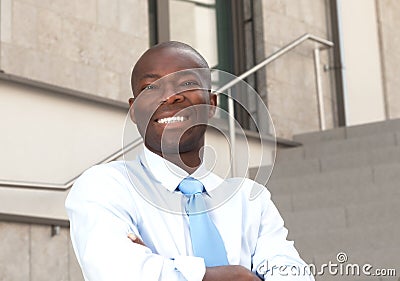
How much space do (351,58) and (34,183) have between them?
4922 mm

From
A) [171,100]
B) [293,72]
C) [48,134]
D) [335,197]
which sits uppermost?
[293,72]

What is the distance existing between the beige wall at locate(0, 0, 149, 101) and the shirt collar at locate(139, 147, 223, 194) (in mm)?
3811

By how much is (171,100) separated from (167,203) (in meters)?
0.23

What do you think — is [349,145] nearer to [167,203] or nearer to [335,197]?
Answer: [335,197]

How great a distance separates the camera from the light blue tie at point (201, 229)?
5.92ft

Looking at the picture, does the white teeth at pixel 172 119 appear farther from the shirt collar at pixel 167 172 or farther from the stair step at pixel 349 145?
the stair step at pixel 349 145

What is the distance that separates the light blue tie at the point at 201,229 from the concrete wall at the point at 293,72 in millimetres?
6019

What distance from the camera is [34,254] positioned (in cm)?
507

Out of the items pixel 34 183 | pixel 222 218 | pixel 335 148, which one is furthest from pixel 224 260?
pixel 335 148

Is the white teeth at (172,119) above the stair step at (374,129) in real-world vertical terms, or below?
below

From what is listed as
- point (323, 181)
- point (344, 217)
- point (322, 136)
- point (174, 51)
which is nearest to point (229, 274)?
point (174, 51)

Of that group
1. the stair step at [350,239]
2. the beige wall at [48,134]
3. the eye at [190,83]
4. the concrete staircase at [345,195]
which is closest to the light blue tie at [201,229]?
the eye at [190,83]

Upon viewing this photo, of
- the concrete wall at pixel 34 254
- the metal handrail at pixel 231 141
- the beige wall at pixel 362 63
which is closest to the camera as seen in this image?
the metal handrail at pixel 231 141

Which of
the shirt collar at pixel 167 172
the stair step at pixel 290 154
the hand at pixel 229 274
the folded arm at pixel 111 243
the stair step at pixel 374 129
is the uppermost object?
the stair step at pixel 374 129
